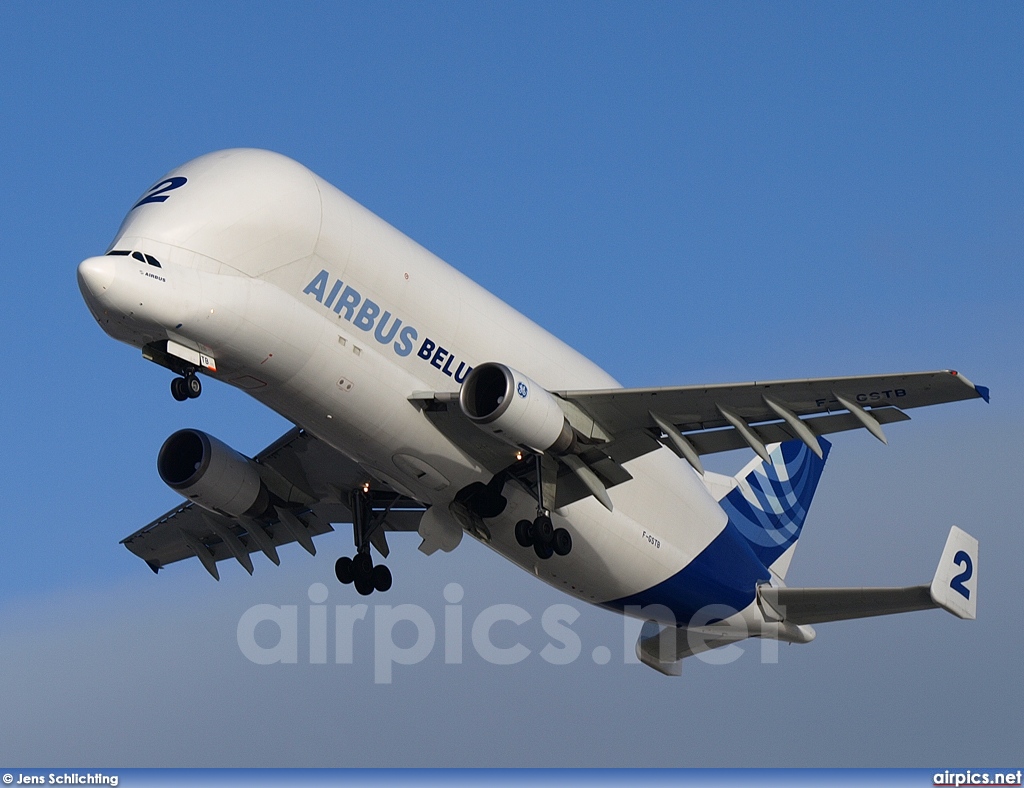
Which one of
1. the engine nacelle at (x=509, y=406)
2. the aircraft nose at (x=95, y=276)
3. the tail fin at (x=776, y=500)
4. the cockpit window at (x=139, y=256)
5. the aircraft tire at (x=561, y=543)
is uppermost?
the tail fin at (x=776, y=500)

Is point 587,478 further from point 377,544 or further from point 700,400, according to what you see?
point 377,544

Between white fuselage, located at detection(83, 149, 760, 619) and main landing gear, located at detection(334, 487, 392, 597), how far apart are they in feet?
11.0

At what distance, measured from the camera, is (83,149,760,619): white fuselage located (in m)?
25.2

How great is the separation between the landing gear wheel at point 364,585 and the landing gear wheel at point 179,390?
8.07 meters

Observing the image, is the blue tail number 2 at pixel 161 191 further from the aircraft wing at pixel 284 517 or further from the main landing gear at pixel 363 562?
the main landing gear at pixel 363 562

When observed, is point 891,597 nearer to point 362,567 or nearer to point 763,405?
point 763,405

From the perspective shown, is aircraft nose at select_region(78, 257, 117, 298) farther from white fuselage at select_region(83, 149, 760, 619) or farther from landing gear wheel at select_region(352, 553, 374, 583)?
landing gear wheel at select_region(352, 553, 374, 583)

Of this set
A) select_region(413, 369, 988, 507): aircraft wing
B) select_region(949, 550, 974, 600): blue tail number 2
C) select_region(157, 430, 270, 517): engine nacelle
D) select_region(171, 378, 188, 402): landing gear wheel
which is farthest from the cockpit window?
select_region(949, 550, 974, 600): blue tail number 2

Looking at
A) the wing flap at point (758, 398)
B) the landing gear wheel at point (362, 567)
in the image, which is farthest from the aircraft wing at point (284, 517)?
the wing flap at point (758, 398)

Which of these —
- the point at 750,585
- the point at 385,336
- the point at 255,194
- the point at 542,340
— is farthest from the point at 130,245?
the point at 750,585

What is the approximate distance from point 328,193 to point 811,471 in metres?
19.2

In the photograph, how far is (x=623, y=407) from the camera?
92.4ft

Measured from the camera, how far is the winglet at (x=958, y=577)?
31812 mm

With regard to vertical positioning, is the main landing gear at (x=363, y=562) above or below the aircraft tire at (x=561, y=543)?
above
